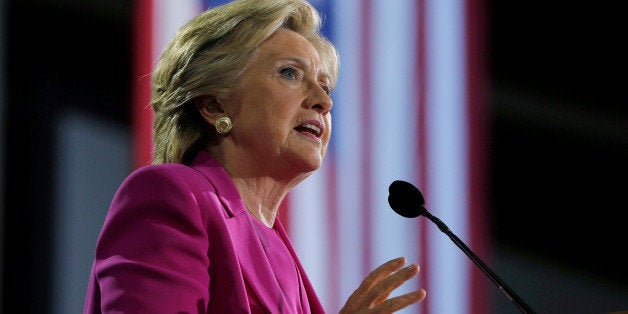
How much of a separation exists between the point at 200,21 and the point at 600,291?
1451mm

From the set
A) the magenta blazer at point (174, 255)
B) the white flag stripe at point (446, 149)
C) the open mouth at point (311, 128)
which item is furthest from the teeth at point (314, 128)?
the white flag stripe at point (446, 149)

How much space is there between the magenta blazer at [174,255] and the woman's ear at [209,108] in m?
0.21

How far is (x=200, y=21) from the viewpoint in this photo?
1.57 m

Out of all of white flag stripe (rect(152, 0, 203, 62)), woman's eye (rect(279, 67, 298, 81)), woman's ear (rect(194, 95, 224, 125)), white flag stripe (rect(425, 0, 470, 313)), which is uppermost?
white flag stripe (rect(152, 0, 203, 62))

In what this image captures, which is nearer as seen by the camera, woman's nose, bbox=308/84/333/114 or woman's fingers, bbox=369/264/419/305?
woman's fingers, bbox=369/264/419/305

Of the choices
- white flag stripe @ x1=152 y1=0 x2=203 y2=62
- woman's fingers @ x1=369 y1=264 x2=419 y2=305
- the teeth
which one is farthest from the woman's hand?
white flag stripe @ x1=152 y1=0 x2=203 y2=62

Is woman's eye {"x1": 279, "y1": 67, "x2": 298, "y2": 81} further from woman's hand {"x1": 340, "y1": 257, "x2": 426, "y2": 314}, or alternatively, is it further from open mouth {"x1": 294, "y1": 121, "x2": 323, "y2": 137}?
woman's hand {"x1": 340, "y1": 257, "x2": 426, "y2": 314}

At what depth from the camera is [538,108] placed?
8.27 ft

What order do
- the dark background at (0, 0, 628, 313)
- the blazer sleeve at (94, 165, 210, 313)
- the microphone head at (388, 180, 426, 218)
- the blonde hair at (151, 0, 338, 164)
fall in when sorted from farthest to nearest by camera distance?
the dark background at (0, 0, 628, 313) → the blonde hair at (151, 0, 338, 164) → the microphone head at (388, 180, 426, 218) → the blazer sleeve at (94, 165, 210, 313)

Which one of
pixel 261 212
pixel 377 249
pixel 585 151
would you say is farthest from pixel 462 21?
pixel 261 212

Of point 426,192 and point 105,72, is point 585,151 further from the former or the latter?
point 105,72

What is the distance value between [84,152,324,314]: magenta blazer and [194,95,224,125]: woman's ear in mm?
208

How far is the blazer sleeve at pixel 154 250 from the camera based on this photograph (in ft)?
3.74

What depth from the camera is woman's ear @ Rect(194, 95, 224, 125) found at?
60.4 inches
